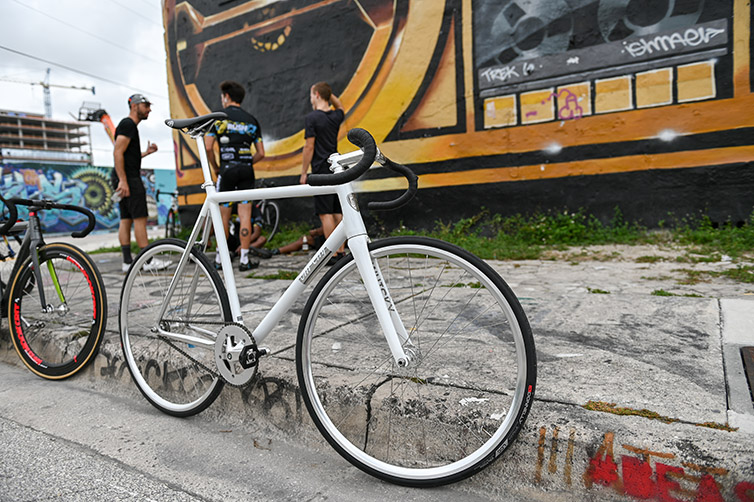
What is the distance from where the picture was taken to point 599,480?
4.83 feet

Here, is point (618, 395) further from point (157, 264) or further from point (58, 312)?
point (58, 312)

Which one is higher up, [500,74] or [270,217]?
[500,74]

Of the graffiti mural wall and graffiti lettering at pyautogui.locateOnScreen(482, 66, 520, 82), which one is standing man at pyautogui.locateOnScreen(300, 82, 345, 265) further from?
the graffiti mural wall

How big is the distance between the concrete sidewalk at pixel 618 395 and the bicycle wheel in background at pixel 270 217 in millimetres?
4707

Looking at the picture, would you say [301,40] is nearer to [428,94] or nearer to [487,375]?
[428,94]

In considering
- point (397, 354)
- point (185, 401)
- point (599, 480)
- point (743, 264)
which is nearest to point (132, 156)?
point (185, 401)

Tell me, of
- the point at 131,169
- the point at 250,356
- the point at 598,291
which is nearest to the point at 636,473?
the point at 250,356

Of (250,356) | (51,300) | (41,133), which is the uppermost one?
(41,133)

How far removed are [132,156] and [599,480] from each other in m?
5.23

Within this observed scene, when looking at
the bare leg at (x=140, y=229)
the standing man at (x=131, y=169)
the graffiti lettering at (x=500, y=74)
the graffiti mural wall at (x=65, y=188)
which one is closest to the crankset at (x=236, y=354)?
the standing man at (x=131, y=169)

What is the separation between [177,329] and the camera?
238 cm

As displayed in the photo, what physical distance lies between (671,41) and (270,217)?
6076mm

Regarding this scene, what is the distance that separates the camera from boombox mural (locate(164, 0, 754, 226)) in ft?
17.2

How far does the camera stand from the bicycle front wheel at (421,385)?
154 cm
